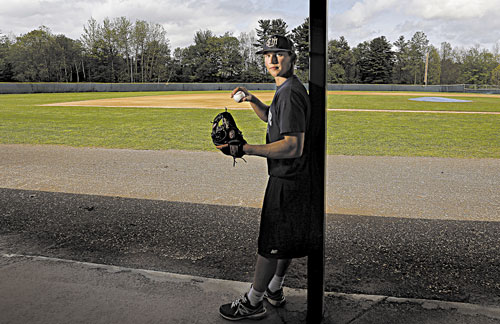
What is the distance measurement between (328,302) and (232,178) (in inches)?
182

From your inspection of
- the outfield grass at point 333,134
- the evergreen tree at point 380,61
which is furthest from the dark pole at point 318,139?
the evergreen tree at point 380,61

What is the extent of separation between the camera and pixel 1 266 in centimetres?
397

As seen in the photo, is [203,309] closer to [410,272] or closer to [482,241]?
[410,272]

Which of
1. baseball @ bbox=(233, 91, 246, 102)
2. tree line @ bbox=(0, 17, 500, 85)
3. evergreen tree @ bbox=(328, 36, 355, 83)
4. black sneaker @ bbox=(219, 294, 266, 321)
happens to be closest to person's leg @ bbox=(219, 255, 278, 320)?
black sneaker @ bbox=(219, 294, 266, 321)

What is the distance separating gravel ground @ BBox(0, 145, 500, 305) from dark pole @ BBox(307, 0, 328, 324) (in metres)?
0.72

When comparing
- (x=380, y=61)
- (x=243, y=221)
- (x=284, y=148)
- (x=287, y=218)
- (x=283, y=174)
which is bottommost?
(x=243, y=221)

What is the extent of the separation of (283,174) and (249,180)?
4871 mm

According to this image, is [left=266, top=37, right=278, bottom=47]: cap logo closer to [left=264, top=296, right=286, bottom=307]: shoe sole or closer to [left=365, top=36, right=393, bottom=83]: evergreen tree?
[left=264, top=296, right=286, bottom=307]: shoe sole

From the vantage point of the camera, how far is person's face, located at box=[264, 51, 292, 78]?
2824 mm

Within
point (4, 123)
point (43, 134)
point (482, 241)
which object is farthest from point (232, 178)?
point (4, 123)

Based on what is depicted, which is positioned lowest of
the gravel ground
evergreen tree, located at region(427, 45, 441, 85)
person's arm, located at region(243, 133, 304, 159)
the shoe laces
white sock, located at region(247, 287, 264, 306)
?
the gravel ground

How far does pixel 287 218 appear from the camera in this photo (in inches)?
115

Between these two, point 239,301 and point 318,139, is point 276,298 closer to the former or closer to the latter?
point 239,301

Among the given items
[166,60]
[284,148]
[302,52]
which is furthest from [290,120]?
[166,60]
